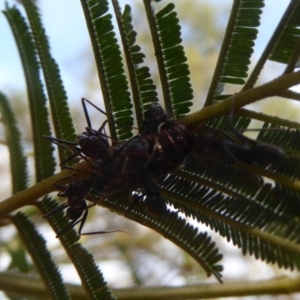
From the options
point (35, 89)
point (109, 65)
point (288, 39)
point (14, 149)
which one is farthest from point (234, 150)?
point (14, 149)

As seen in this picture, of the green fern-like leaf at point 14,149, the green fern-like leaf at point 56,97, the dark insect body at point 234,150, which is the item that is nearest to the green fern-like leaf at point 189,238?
the dark insect body at point 234,150

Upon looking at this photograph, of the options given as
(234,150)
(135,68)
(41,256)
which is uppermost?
(135,68)

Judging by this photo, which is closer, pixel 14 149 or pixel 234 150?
pixel 234 150

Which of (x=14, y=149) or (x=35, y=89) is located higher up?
(x=35, y=89)

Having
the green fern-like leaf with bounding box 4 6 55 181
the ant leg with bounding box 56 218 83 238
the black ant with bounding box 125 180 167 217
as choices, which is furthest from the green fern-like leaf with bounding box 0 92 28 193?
the black ant with bounding box 125 180 167 217

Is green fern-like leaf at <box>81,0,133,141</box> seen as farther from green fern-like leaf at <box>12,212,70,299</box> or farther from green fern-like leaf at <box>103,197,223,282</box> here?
green fern-like leaf at <box>12,212,70,299</box>

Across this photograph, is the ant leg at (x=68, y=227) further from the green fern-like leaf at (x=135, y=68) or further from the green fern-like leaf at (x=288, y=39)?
the green fern-like leaf at (x=288, y=39)

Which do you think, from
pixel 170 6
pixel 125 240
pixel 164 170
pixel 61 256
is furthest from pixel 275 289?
pixel 125 240

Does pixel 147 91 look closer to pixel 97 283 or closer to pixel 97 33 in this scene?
pixel 97 33

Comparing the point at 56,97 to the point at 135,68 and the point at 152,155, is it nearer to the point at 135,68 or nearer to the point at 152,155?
the point at 135,68
